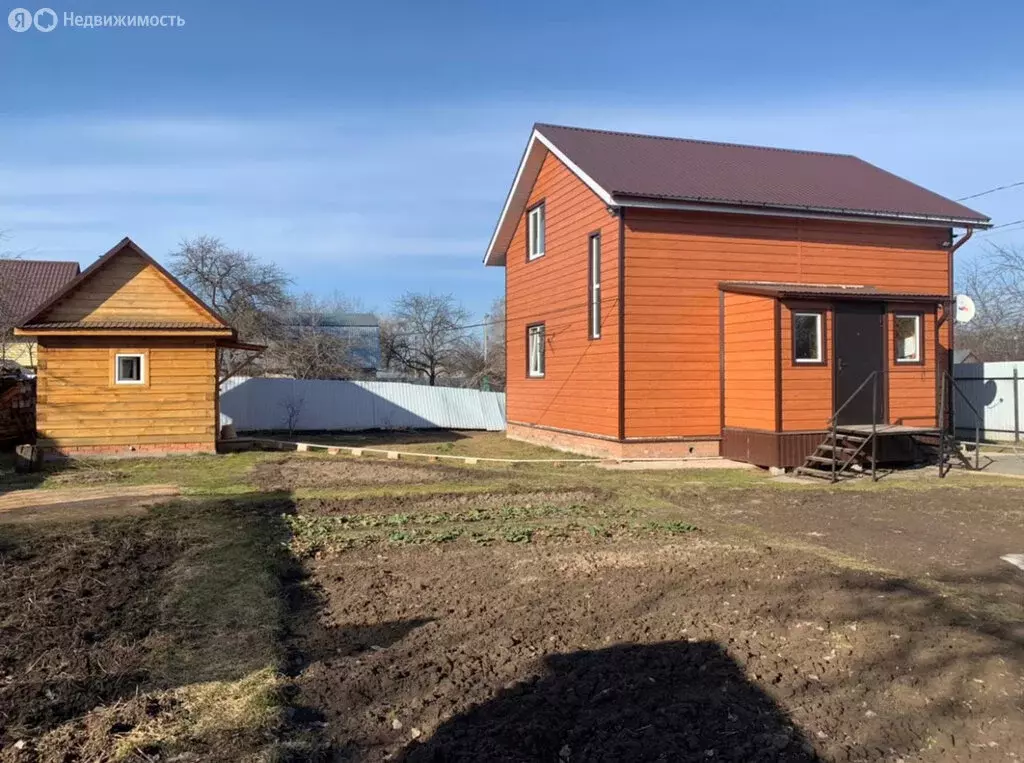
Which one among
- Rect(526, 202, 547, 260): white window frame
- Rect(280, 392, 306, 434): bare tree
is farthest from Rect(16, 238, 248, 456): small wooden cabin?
Rect(280, 392, 306, 434): bare tree

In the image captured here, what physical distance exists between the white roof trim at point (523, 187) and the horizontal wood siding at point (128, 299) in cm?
791

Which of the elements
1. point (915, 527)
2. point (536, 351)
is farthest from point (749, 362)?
point (536, 351)

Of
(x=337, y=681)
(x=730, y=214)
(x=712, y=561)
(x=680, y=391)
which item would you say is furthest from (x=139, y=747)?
(x=730, y=214)

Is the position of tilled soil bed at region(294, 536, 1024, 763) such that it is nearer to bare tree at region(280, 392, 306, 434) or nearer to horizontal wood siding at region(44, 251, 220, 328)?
horizontal wood siding at region(44, 251, 220, 328)

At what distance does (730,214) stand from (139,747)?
14.0 metres

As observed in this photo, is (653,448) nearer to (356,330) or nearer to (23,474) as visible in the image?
(23,474)

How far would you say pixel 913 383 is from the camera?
14.1 m

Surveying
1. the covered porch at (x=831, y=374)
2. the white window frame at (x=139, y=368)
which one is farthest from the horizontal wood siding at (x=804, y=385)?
the white window frame at (x=139, y=368)

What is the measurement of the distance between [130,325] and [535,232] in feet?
31.4

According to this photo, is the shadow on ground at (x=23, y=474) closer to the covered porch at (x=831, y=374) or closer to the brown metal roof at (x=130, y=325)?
the brown metal roof at (x=130, y=325)

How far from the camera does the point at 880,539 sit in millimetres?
7930

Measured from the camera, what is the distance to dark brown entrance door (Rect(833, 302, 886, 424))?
1351cm

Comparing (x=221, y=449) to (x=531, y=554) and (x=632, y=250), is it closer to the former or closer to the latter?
(x=632, y=250)

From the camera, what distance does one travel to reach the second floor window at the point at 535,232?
62.7 ft
